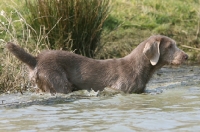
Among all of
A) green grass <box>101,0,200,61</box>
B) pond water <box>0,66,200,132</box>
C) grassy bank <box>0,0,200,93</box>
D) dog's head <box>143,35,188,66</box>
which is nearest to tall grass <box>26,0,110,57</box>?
grassy bank <box>0,0,200,93</box>

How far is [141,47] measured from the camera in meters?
11.4

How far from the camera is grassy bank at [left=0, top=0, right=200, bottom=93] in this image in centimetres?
1459

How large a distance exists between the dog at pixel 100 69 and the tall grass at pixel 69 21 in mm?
1546

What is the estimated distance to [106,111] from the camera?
9.10m

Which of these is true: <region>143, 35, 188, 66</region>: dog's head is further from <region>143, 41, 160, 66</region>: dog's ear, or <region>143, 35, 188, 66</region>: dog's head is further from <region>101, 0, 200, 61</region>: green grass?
<region>101, 0, 200, 61</region>: green grass

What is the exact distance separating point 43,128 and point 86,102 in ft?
7.12

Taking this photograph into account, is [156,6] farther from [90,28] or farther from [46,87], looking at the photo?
[46,87]

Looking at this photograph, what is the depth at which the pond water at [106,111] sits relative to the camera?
7.99m

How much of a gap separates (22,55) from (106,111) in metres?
2.08

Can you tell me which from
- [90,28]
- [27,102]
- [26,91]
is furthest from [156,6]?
[27,102]

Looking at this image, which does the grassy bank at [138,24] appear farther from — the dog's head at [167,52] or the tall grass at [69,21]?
the dog's head at [167,52]

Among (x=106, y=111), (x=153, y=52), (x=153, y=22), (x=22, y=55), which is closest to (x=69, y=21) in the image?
(x=153, y=52)

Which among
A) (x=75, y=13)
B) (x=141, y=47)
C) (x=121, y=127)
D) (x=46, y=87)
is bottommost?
(x=121, y=127)

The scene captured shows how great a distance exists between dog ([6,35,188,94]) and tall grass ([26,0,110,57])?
155cm
